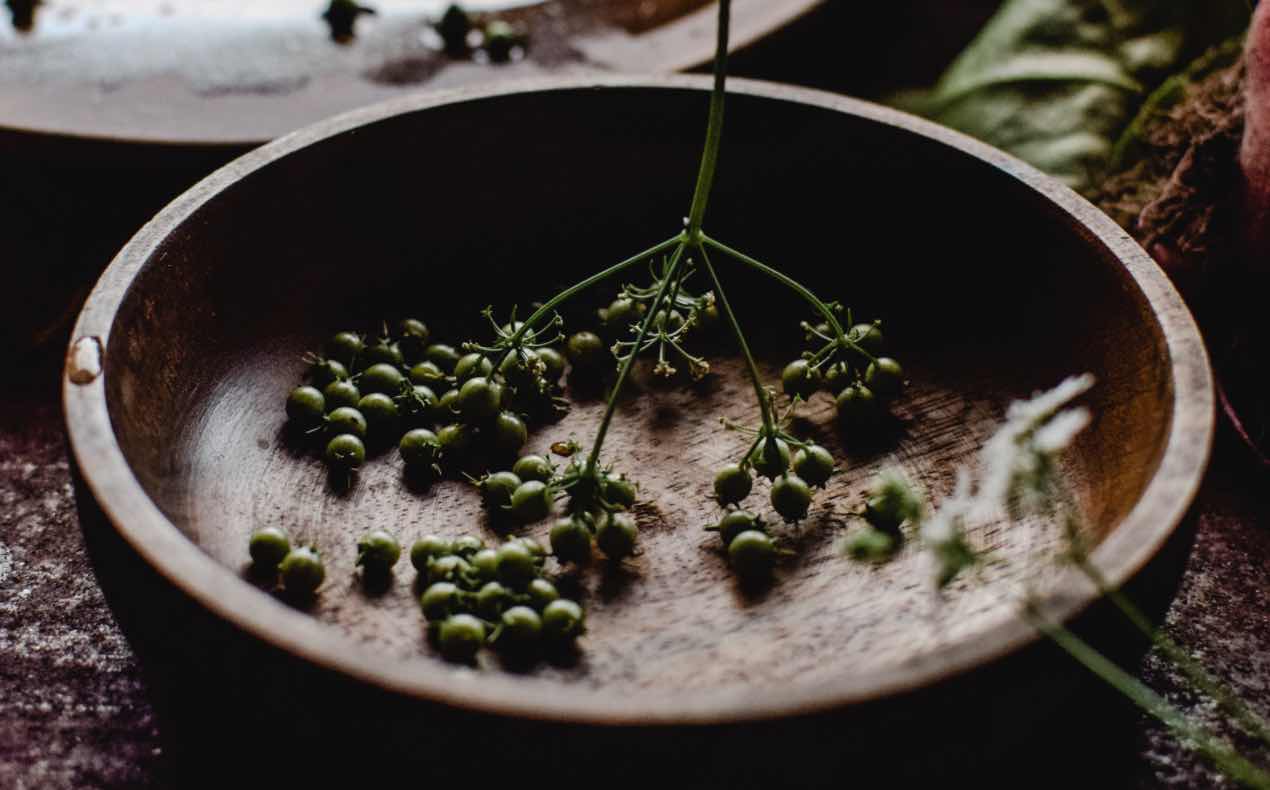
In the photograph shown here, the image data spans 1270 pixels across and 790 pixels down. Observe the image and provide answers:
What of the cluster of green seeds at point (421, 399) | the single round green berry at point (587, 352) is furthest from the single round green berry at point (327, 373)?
the single round green berry at point (587, 352)

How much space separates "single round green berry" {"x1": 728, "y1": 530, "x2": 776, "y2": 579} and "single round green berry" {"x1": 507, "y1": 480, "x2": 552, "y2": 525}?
15 centimetres

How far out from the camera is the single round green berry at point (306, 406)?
104 cm

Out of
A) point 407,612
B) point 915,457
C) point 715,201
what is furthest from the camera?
point 715,201

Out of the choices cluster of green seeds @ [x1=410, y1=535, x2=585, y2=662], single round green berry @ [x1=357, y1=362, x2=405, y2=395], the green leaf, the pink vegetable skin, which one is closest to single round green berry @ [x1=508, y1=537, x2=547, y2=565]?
cluster of green seeds @ [x1=410, y1=535, x2=585, y2=662]

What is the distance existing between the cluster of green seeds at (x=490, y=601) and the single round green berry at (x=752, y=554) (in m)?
0.13

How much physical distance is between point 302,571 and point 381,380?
25 centimetres

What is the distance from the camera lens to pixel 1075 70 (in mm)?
1445

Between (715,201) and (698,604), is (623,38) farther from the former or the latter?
(698,604)

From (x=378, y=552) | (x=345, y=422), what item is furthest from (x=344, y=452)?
(x=378, y=552)

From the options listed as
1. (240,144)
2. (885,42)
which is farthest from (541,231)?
(885,42)

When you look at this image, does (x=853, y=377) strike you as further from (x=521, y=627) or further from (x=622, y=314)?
(x=521, y=627)

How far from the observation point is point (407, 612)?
0.90m

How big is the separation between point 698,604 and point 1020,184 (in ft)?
1.54

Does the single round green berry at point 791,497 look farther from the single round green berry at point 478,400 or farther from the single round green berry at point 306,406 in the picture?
the single round green berry at point 306,406
